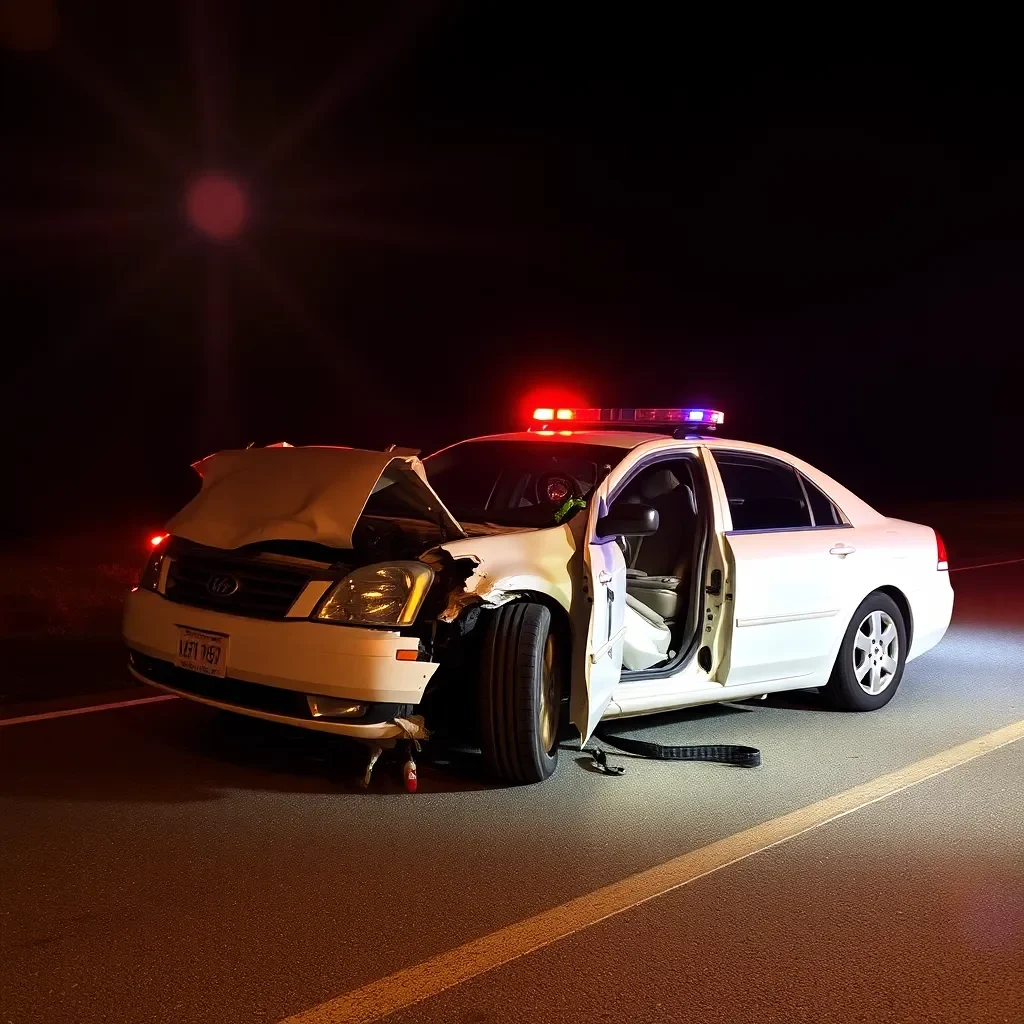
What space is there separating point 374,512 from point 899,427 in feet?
171

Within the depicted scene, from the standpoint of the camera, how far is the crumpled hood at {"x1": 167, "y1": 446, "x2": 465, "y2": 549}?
507cm

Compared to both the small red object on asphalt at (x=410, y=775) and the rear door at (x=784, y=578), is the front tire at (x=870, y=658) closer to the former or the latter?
the rear door at (x=784, y=578)

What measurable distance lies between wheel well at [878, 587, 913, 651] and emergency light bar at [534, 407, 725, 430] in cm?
147

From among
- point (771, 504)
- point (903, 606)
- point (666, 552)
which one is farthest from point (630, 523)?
point (903, 606)

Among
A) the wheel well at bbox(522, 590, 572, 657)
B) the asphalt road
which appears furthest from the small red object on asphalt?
the wheel well at bbox(522, 590, 572, 657)

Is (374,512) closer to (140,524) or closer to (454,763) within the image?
(454,763)

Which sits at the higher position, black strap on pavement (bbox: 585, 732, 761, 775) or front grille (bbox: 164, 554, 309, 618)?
front grille (bbox: 164, 554, 309, 618)

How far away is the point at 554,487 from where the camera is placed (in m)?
6.58

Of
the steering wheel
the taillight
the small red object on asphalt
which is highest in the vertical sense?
the steering wheel

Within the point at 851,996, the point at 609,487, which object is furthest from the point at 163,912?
the point at 609,487

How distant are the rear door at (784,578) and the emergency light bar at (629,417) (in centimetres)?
26

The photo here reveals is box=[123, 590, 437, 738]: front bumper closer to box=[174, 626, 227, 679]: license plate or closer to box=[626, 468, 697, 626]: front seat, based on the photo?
box=[174, 626, 227, 679]: license plate

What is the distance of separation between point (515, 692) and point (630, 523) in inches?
38.9

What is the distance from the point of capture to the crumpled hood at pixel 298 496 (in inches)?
200
